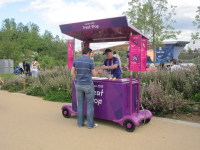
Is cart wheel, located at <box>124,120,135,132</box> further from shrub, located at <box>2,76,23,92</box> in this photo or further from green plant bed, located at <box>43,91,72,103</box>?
shrub, located at <box>2,76,23,92</box>

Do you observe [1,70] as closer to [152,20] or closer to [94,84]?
[152,20]

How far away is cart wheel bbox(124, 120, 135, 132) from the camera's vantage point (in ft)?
13.8

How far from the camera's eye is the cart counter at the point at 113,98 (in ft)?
14.4

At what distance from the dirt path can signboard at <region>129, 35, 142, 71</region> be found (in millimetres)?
1575

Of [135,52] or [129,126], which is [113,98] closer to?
[129,126]

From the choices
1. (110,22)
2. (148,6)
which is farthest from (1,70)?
(110,22)

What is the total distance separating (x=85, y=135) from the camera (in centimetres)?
409

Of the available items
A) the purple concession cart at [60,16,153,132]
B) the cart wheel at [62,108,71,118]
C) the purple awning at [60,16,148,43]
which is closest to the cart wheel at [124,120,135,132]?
the purple concession cart at [60,16,153,132]

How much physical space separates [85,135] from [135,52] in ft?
7.61

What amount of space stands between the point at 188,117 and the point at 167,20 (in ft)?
38.5

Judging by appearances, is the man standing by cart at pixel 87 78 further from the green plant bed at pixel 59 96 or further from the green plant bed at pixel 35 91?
the green plant bed at pixel 35 91

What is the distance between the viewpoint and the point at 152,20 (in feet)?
46.1

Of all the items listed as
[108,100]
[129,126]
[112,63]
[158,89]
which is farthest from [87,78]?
[158,89]

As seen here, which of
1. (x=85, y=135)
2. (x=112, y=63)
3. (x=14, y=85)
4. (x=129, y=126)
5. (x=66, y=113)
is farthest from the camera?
(x=14, y=85)
